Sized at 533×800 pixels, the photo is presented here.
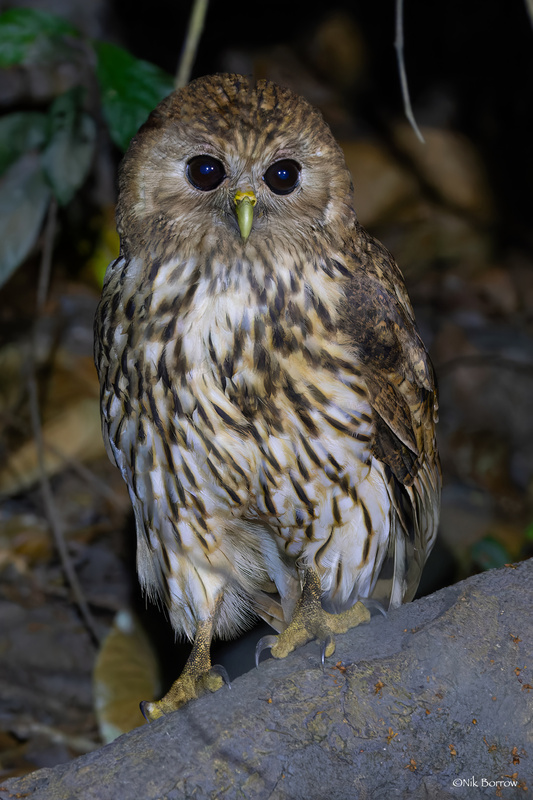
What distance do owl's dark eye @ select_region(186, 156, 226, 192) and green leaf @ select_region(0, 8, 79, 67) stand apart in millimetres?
922

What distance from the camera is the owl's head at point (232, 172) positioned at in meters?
1.40

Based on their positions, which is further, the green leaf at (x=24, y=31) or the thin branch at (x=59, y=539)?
the thin branch at (x=59, y=539)

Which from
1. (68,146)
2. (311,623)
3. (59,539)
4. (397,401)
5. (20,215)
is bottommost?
(59,539)

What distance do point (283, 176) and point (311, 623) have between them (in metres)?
0.94

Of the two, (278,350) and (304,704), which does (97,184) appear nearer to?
(278,350)

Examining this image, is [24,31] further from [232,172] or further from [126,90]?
[232,172]

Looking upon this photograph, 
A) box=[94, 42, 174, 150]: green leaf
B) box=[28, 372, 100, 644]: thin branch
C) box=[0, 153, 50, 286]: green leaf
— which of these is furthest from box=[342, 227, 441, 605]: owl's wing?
box=[28, 372, 100, 644]: thin branch

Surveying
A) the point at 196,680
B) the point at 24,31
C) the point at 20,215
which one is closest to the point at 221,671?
the point at 196,680

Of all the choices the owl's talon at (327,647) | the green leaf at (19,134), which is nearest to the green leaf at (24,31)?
the green leaf at (19,134)

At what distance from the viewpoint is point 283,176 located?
146 cm

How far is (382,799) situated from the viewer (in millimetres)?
1549

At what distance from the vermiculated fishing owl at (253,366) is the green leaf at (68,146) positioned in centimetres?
72

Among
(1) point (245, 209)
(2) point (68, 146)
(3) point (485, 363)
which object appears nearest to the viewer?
(1) point (245, 209)

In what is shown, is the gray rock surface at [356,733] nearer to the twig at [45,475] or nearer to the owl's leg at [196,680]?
the owl's leg at [196,680]
